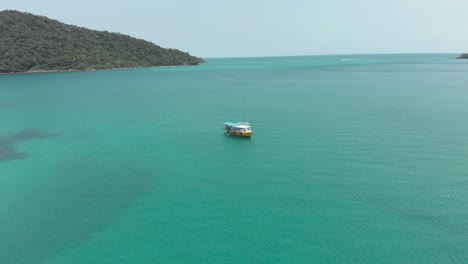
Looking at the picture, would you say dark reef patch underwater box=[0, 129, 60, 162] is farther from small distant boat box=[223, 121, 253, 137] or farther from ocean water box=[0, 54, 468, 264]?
small distant boat box=[223, 121, 253, 137]

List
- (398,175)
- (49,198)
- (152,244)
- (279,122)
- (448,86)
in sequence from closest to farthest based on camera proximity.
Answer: (152,244), (49,198), (398,175), (279,122), (448,86)

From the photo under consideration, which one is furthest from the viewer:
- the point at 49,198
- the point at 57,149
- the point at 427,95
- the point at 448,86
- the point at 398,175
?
the point at 448,86

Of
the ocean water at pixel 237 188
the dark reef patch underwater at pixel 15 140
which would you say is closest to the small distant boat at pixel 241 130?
the ocean water at pixel 237 188

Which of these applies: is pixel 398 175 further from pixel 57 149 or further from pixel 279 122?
pixel 57 149

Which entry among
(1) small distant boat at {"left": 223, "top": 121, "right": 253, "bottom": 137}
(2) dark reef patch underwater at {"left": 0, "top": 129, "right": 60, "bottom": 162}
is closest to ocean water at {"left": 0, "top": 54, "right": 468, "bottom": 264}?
(2) dark reef patch underwater at {"left": 0, "top": 129, "right": 60, "bottom": 162}

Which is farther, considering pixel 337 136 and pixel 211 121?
pixel 211 121

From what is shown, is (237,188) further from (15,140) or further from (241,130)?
(15,140)

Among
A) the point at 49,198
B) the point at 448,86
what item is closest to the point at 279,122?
the point at 49,198

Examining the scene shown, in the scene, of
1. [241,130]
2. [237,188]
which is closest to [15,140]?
[241,130]
